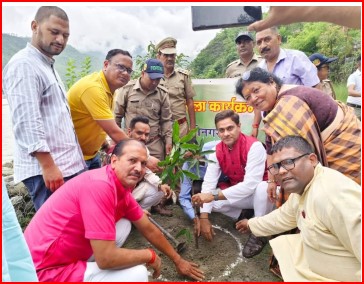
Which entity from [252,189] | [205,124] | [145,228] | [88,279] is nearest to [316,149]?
[252,189]

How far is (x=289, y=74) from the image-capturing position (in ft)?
11.8

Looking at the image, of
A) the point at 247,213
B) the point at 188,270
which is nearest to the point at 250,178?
the point at 247,213

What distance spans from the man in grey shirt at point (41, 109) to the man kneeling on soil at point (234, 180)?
1294 mm

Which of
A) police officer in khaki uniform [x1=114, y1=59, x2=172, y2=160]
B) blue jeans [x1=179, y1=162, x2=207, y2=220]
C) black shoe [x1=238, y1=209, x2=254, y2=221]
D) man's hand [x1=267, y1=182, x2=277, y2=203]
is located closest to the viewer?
man's hand [x1=267, y1=182, x2=277, y2=203]

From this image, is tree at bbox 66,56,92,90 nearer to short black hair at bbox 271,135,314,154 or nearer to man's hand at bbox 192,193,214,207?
man's hand at bbox 192,193,214,207

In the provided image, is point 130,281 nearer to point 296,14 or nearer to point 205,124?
point 296,14

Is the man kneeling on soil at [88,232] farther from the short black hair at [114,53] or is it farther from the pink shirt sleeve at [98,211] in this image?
the short black hair at [114,53]

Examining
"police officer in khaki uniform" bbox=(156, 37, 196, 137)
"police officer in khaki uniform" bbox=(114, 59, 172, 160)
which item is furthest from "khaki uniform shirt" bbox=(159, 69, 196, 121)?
"police officer in khaki uniform" bbox=(114, 59, 172, 160)

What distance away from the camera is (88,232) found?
1.92 metres

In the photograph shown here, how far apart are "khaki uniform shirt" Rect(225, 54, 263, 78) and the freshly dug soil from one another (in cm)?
199

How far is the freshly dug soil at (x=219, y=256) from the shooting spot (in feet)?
8.84

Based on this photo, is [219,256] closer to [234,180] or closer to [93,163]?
[234,180]

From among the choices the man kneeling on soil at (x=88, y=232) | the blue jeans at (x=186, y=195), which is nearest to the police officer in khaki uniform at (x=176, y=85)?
the blue jeans at (x=186, y=195)

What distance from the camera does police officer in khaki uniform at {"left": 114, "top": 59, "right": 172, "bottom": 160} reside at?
4066 millimetres
